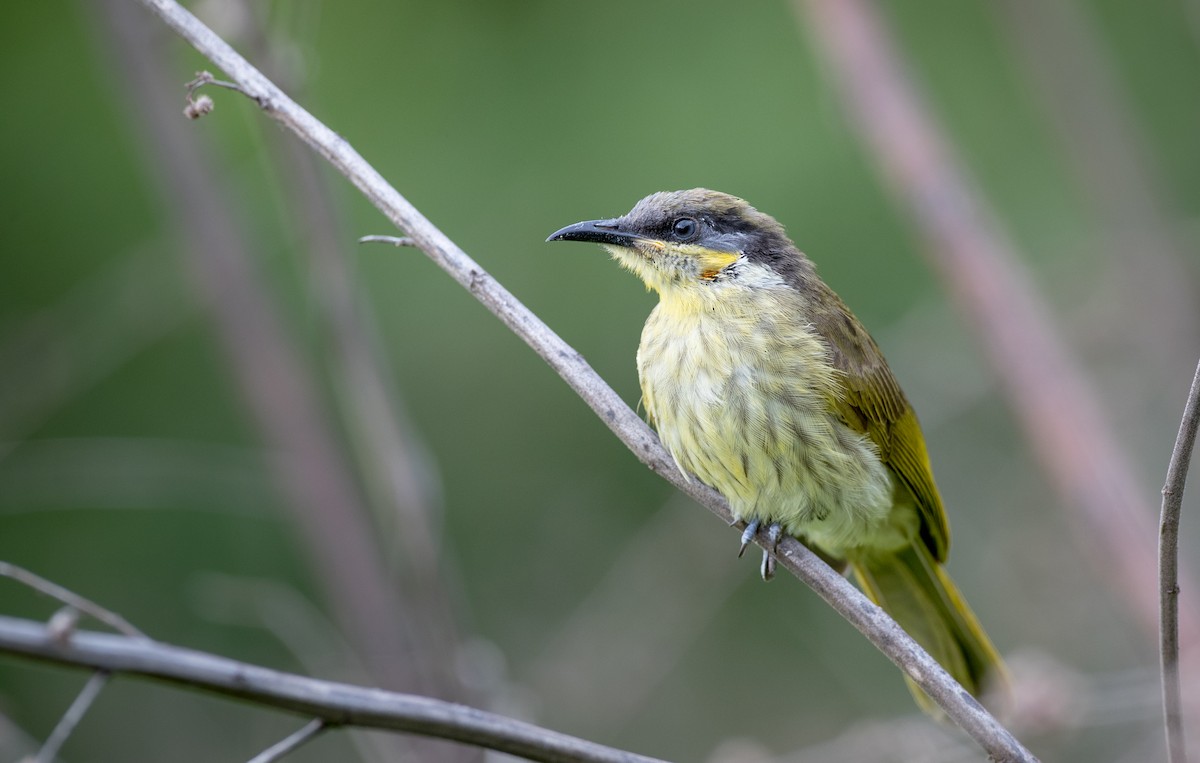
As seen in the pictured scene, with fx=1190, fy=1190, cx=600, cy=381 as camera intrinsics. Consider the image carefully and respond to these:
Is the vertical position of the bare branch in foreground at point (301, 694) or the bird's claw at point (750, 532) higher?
the bare branch in foreground at point (301, 694)

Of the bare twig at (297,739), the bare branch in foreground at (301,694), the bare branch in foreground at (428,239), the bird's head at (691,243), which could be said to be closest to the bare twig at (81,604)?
the bare branch in foreground at (301,694)

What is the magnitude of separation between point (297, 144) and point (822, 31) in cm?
210

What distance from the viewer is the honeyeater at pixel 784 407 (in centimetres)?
295

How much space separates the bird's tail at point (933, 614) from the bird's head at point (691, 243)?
0.91 metres

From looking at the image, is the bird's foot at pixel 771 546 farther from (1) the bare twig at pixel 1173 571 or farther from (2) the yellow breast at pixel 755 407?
(1) the bare twig at pixel 1173 571

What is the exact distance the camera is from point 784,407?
9.73 ft

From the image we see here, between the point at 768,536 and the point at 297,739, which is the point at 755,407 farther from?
the point at 297,739

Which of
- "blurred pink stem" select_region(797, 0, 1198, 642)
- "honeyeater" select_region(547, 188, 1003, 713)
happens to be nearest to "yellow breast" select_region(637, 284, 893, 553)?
"honeyeater" select_region(547, 188, 1003, 713)

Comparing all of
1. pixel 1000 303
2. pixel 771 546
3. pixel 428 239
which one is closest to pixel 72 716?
pixel 428 239

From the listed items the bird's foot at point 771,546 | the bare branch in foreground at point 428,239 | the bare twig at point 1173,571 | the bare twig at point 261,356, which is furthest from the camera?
the bare twig at point 261,356

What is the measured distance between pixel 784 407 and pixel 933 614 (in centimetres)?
84

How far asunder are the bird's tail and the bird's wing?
0.09 metres

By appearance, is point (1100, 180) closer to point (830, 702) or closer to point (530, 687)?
point (830, 702)

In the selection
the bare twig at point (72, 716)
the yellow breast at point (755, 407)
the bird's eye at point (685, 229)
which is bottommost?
the yellow breast at point (755, 407)
